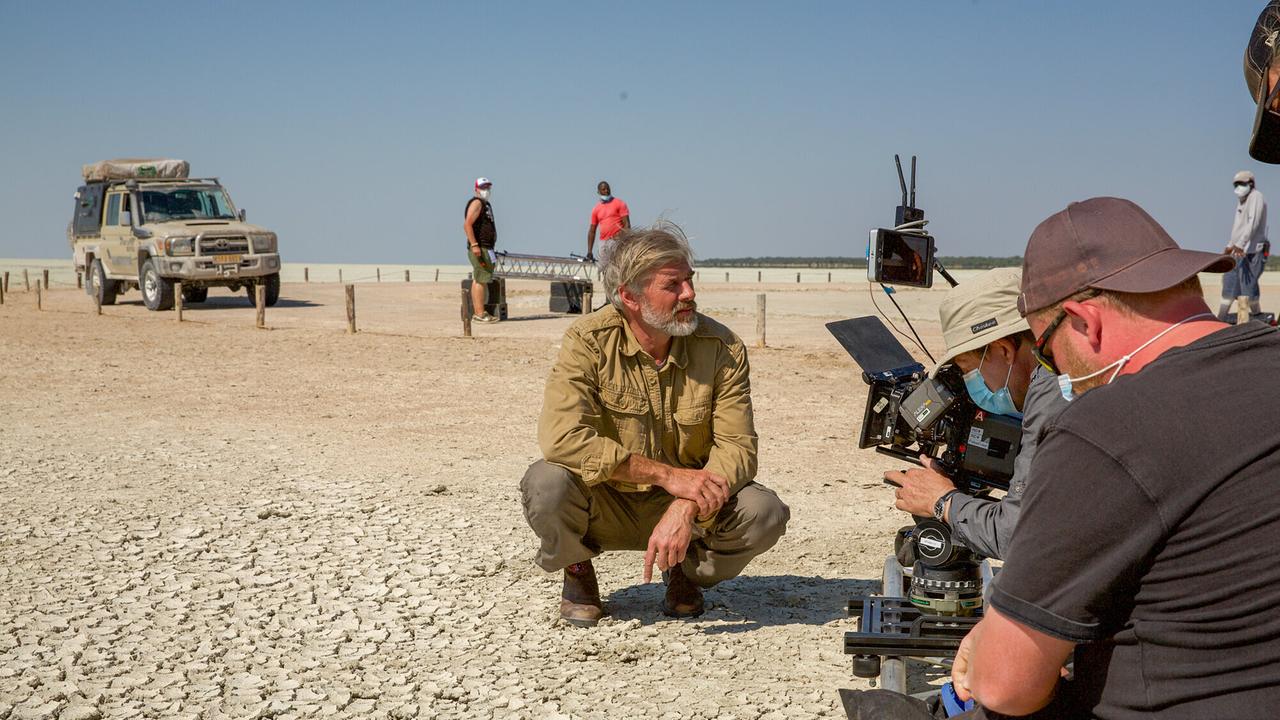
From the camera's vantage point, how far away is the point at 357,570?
5039 mm

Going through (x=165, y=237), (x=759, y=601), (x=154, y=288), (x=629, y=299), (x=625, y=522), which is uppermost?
(x=165, y=237)

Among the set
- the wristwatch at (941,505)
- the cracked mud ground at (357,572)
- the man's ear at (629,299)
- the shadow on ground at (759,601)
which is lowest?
the shadow on ground at (759,601)

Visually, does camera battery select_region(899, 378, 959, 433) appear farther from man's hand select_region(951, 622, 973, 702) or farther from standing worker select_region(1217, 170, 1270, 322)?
standing worker select_region(1217, 170, 1270, 322)

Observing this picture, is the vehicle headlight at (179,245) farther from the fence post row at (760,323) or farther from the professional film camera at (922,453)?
the professional film camera at (922,453)

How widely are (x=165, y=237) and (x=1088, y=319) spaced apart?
65.7 feet

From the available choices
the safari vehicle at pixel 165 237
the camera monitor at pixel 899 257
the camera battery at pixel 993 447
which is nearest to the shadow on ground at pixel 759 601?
the camera battery at pixel 993 447

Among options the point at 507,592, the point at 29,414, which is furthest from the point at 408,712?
the point at 29,414

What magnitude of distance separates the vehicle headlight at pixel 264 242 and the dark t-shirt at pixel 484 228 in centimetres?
599

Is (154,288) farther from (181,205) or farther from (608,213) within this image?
(608,213)

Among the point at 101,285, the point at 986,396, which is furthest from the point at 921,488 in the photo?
the point at 101,285

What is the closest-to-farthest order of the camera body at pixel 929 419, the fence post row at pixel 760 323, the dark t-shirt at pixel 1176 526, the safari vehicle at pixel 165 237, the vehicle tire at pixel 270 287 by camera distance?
the dark t-shirt at pixel 1176 526
the camera body at pixel 929 419
the fence post row at pixel 760 323
the safari vehicle at pixel 165 237
the vehicle tire at pixel 270 287

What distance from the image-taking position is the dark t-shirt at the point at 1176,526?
1.82m

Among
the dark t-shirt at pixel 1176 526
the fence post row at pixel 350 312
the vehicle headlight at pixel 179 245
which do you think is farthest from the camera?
the vehicle headlight at pixel 179 245

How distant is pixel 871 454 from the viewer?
790cm
